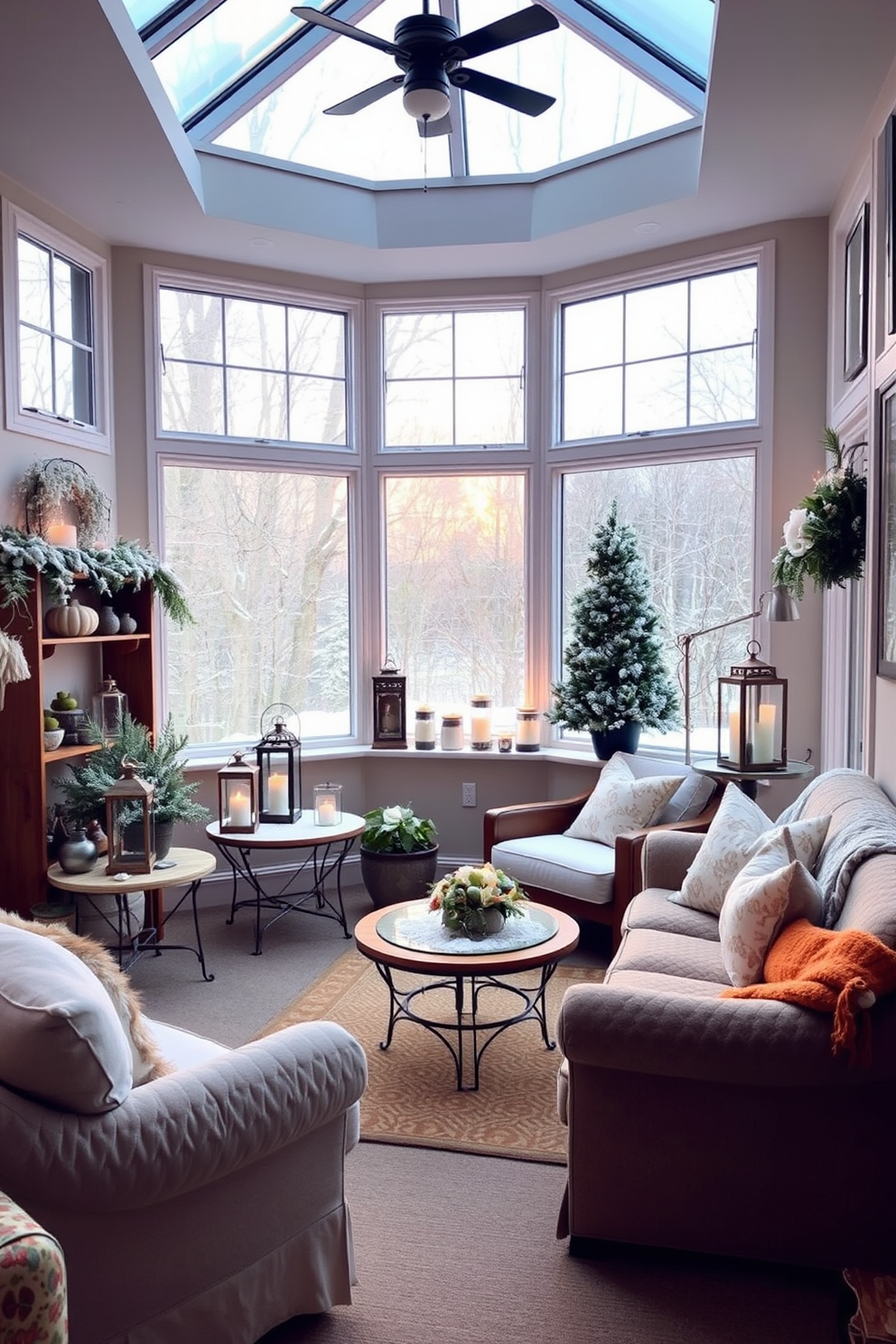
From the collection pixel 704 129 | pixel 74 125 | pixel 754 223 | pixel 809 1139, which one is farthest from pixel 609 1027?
pixel 754 223

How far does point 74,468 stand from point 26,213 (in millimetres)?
1036

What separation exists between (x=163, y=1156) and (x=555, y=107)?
15.1 ft

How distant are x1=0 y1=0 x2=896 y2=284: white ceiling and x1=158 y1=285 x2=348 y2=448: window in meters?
0.26

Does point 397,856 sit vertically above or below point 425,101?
below

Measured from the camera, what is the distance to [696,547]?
5.06 m

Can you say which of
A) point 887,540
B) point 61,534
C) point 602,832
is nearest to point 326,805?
point 602,832

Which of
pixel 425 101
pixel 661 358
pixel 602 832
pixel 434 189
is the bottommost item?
pixel 602 832

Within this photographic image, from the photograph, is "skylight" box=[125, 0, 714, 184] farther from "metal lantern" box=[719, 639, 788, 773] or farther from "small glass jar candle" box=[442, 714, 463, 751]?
"small glass jar candle" box=[442, 714, 463, 751]

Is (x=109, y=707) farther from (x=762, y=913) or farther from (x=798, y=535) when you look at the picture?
(x=762, y=913)

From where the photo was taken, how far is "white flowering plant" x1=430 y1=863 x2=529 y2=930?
128 inches

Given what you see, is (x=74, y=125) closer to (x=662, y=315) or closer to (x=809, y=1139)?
(x=662, y=315)

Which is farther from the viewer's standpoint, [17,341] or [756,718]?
[17,341]

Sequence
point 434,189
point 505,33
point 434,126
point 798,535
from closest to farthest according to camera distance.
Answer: point 505,33
point 434,126
point 798,535
point 434,189

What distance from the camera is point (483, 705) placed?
18.1 feet
